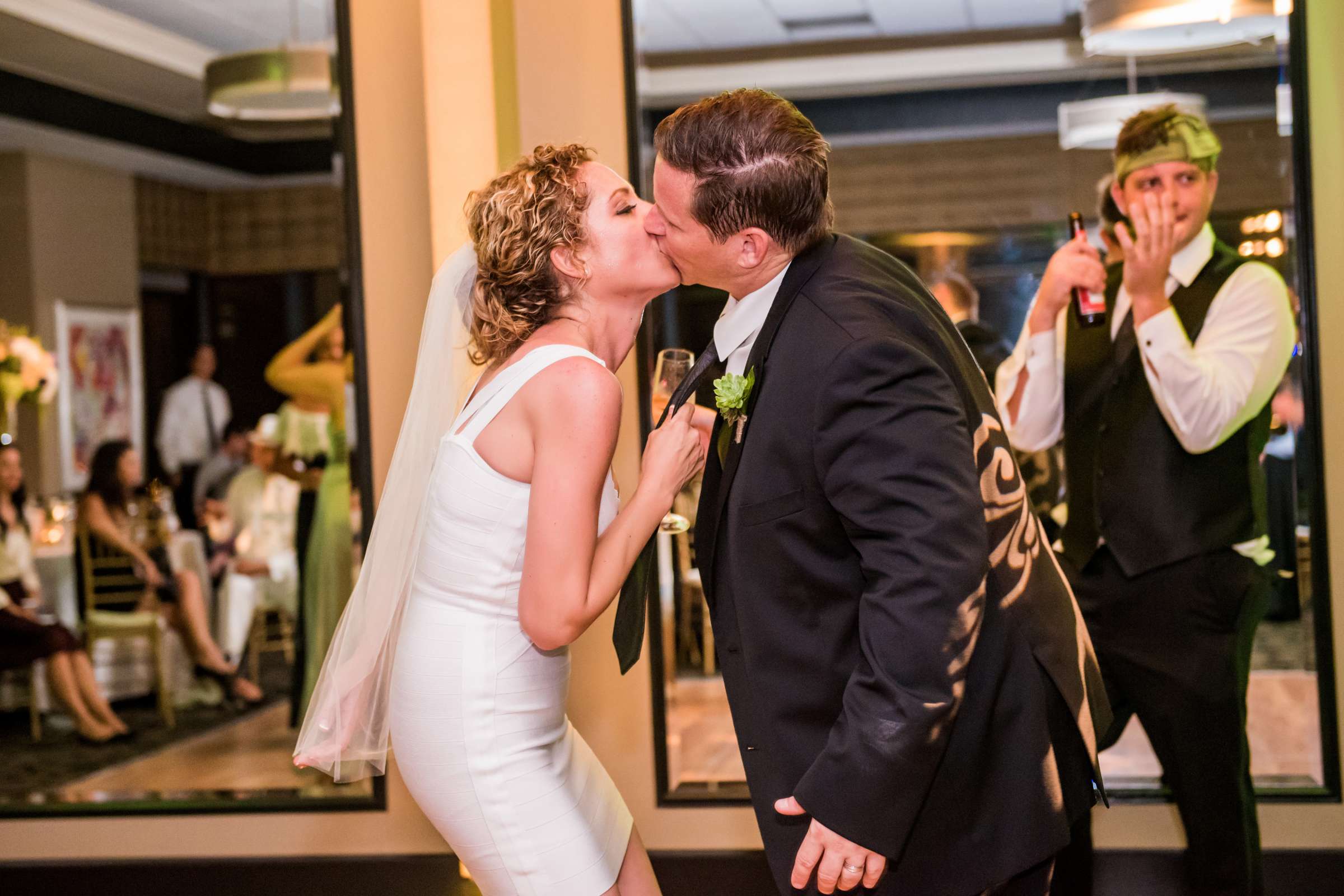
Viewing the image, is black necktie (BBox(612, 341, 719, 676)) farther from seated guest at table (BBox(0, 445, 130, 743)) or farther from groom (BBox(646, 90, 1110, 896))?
seated guest at table (BBox(0, 445, 130, 743))

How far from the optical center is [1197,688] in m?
2.69

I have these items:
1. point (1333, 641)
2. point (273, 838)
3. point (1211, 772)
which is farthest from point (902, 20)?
point (273, 838)

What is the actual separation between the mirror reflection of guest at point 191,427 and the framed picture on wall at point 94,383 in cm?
13

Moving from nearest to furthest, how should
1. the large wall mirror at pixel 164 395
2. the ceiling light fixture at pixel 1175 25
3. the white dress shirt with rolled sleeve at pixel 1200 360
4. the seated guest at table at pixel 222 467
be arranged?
the white dress shirt with rolled sleeve at pixel 1200 360, the ceiling light fixture at pixel 1175 25, the large wall mirror at pixel 164 395, the seated guest at table at pixel 222 467

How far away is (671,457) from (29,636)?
410cm

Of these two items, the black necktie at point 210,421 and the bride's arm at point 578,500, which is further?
the black necktie at point 210,421

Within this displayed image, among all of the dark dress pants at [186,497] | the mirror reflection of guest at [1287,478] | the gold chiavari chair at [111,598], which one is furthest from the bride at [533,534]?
the dark dress pants at [186,497]

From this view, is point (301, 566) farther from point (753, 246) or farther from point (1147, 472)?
point (753, 246)

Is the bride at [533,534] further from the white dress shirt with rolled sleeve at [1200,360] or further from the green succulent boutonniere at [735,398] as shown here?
the white dress shirt with rolled sleeve at [1200,360]

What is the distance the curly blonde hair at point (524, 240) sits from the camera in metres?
2.01

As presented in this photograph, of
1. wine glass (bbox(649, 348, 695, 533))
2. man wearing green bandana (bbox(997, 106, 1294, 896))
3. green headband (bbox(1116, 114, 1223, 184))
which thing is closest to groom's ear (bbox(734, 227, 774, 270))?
wine glass (bbox(649, 348, 695, 533))

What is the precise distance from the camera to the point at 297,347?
507 cm

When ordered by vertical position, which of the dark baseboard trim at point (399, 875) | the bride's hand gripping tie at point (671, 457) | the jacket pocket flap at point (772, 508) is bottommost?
the dark baseboard trim at point (399, 875)

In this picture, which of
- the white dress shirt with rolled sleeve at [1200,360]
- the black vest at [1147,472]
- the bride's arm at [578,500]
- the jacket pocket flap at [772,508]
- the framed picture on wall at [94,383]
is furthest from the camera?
the framed picture on wall at [94,383]
